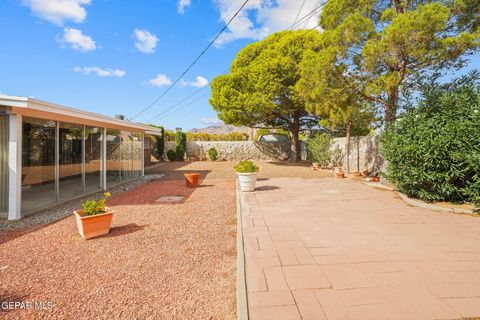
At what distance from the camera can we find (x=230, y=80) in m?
15.7

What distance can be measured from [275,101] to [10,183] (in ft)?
44.1

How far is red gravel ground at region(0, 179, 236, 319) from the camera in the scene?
2293mm

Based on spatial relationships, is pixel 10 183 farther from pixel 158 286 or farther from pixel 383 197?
pixel 383 197

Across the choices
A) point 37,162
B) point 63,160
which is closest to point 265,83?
point 63,160

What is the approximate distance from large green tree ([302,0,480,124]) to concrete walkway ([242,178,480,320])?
13.3 ft

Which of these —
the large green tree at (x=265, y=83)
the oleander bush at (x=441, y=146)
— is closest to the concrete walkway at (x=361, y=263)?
the oleander bush at (x=441, y=146)

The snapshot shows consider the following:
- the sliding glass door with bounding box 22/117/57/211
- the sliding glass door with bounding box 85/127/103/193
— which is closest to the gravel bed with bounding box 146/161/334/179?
the sliding glass door with bounding box 85/127/103/193

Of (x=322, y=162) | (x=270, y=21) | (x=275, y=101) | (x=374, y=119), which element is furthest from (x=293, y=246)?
(x=275, y=101)

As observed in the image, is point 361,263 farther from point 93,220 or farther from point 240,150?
point 240,150

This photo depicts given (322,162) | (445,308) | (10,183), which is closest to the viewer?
(445,308)

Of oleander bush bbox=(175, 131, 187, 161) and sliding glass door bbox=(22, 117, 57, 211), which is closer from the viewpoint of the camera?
sliding glass door bbox=(22, 117, 57, 211)

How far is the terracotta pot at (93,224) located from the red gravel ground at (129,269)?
0.43 feet

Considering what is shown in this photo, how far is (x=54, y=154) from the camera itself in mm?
6789

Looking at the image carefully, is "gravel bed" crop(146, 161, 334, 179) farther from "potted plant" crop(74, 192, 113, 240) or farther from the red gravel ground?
"potted plant" crop(74, 192, 113, 240)
